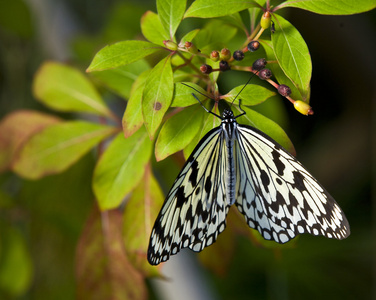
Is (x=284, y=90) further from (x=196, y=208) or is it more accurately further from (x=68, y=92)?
(x=68, y=92)

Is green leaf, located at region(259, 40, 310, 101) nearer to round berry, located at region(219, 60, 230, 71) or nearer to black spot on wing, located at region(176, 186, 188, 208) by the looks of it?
round berry, located at region(219, 60, 230, 71)

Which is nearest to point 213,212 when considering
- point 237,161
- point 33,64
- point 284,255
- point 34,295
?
point 237,161

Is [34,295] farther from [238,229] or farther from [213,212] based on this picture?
[213,212]

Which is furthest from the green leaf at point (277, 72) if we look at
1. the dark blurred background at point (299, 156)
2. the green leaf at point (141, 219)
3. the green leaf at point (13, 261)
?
the green leaf at point (13, 261)

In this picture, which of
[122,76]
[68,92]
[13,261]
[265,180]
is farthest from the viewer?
[13,261]

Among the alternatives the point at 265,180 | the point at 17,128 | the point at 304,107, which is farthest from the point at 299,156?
the point at 304,107

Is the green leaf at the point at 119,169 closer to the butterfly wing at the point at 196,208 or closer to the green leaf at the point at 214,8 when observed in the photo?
the butterfly wing at the point at 196,208

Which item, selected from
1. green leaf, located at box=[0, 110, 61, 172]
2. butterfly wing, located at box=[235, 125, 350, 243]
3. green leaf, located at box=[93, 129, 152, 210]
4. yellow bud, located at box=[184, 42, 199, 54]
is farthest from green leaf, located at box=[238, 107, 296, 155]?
green leaf, located at box=[0, 110, 61, 172]

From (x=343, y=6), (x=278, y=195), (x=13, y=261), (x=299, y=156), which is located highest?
(x=343, y=6)
